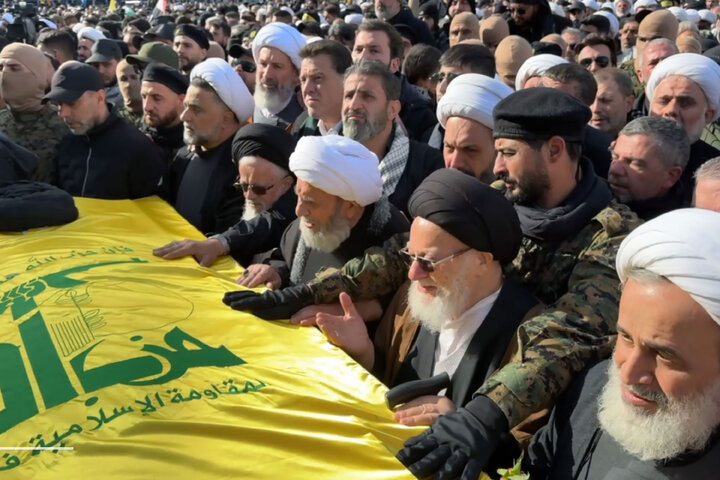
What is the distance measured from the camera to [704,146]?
13.0 feet

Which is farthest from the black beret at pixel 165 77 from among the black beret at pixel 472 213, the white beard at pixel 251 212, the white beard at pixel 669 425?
the white beard at pixel 669 425

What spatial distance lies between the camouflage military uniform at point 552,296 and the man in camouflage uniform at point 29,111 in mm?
2783

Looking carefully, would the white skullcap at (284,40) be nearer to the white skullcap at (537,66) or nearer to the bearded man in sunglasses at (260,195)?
the white skullcap at (537,66)

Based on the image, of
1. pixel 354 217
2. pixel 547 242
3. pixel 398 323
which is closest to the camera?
pixel 547 242

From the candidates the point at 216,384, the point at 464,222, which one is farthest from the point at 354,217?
the point at 216,384

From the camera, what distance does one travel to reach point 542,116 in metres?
2.60

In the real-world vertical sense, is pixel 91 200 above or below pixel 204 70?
below

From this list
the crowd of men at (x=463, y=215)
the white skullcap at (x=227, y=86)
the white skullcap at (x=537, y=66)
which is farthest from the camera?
the white skullcap at (x=537, y=66)

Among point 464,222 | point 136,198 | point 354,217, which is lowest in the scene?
point 136,198

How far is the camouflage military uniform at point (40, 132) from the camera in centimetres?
474

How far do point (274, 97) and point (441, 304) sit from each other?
349 cm

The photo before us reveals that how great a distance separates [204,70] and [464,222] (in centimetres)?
263

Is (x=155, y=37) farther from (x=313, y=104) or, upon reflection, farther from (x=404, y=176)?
(x=404, y=176)

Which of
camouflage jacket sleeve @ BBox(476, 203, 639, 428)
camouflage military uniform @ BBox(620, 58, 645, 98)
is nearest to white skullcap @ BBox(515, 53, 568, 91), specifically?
camouflage military uniform @ BBox(620, 58, 645, 98)
